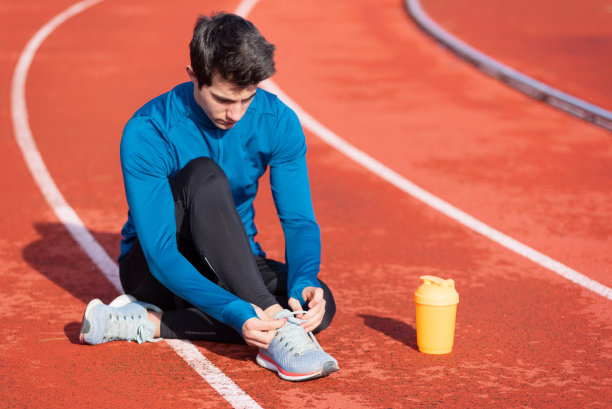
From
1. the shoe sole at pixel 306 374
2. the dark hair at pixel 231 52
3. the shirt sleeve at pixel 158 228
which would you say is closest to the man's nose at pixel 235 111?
the dark hair at pixel 231 52

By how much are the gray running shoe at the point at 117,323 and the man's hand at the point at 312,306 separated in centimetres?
78

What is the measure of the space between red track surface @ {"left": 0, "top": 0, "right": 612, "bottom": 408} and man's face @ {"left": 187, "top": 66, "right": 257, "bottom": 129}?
3.96 feet

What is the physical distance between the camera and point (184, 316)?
4605 mm

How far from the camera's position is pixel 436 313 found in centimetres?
442

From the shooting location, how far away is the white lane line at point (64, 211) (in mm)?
4168

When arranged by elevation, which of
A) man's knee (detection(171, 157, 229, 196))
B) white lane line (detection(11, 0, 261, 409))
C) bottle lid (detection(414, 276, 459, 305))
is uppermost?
man's knee (detection(171, 157, 229, 196))

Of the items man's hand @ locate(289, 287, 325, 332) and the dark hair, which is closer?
the dark hair

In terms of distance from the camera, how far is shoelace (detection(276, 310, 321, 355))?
414cm

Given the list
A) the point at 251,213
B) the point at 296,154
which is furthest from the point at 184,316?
the point at 296,154

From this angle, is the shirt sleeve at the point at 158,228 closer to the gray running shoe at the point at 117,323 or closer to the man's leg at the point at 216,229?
the man's leg at the point at 216,229

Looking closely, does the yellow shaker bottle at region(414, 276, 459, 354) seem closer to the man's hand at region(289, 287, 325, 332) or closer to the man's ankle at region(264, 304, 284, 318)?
the man's hand at region(289, 287, 325, 332)

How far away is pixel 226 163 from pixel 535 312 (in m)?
2.01

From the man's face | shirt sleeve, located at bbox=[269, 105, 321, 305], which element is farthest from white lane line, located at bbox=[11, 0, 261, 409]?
the man's face

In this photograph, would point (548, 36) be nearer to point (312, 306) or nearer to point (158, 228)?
point (312, 306)
